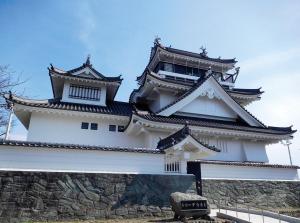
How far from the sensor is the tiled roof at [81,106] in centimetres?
1412

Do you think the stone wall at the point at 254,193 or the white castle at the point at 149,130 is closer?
the white castle at the point at 149,130

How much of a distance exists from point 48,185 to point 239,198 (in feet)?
30.5

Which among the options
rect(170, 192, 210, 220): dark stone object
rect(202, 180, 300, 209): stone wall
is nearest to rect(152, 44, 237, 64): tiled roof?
rect(202, 180, 300, 209): stone wall

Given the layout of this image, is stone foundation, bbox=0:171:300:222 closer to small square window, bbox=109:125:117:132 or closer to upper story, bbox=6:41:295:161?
upper story, bbox=6:41:295:161

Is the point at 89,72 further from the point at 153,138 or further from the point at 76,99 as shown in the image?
the point at 153,138

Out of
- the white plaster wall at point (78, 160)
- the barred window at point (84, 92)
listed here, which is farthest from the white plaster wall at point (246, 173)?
the barred window at point (84, 92)

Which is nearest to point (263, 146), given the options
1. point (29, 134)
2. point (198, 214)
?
point (198, 214)

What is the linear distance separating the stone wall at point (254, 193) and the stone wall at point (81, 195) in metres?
2.31

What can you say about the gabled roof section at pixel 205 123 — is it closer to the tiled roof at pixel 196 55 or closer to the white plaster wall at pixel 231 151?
the white plaster wall at pixel 231 151

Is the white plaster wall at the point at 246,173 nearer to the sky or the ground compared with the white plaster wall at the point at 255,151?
nearer to the ground

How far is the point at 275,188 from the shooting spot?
1380 centimetres

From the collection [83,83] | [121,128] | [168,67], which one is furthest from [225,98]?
[83,83]

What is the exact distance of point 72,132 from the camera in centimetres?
1513

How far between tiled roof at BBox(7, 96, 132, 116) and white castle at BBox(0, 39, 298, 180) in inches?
2.2
